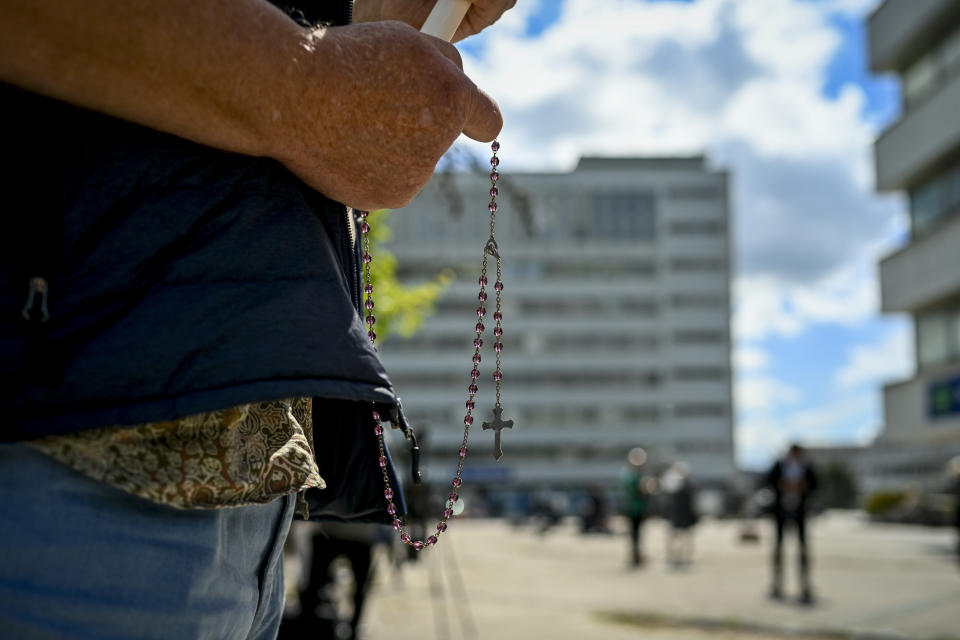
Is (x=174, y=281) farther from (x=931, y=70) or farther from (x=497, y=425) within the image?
(x=931, y=70)

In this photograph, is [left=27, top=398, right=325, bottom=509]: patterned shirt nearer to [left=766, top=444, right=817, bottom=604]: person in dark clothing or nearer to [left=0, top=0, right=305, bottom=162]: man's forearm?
[left=0, top=0, right=305, bottom=162]: man's forearm

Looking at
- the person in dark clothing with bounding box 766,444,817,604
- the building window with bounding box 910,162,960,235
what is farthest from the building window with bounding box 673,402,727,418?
the person in dark clothing with bounding box 766,444,817,604

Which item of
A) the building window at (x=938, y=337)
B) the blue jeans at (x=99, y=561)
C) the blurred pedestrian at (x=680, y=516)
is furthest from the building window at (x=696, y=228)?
the blue jeans at (x=99, y=561)

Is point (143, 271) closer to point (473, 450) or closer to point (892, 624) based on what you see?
point (892, 624)

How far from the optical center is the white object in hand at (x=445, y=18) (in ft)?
4.11

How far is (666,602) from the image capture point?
33.0 feet

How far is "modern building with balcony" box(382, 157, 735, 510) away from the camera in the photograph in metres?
85.6

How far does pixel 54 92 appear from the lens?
2.91 feet

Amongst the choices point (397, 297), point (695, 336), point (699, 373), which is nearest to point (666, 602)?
point (397, 297)

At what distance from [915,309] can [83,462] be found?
37149 millimetres

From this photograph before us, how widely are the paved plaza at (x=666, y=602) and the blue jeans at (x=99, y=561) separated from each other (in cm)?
684

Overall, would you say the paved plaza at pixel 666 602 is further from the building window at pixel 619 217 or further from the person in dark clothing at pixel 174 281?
the building window at pixel 619 217

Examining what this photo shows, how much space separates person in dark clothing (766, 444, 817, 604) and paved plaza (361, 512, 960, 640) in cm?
50

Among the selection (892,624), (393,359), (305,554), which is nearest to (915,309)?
(892,624)
